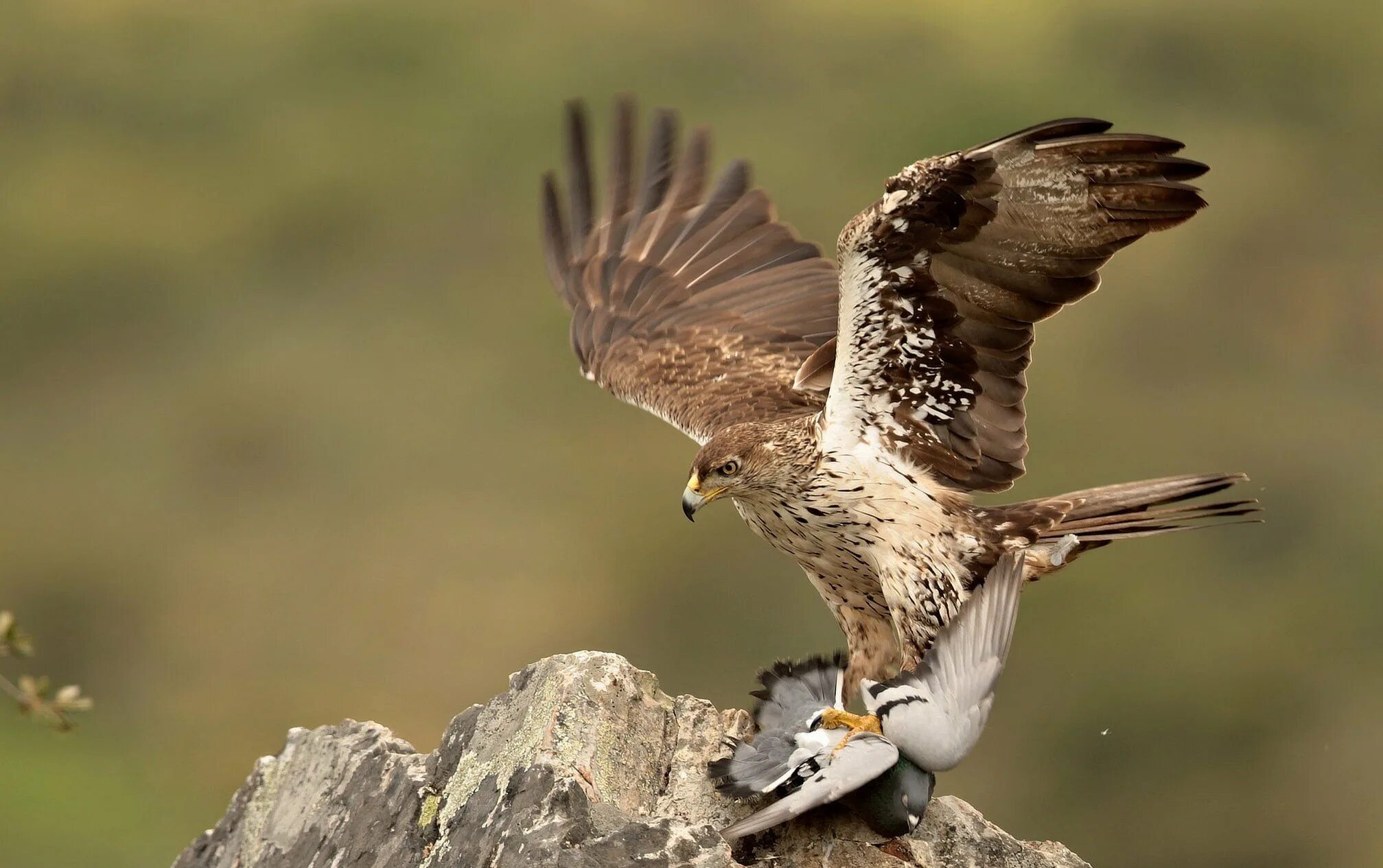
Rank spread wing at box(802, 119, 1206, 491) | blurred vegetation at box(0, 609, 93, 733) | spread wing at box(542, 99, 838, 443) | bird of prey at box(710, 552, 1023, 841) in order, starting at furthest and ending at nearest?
spread wing at box(542, 99, 838, 443) → spread wing at box(802, 119, 1206, 491) → bird of prey at box(710, 552, 1023, 841) → blurred vegetation at box(0, 609, 93, 733)

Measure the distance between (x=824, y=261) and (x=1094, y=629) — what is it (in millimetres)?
9119

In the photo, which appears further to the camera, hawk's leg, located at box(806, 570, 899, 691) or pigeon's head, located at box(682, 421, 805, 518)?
hawk's leg, located at box(806, 570, 899, 691)

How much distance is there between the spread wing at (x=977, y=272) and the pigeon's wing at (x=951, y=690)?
1377 millimetres

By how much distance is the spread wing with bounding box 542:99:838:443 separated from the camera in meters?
8.77

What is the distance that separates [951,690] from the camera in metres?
6.01

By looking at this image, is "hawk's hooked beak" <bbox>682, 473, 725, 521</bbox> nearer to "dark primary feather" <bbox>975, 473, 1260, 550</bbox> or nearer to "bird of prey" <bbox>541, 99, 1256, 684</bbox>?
"bird of prey" <bbox>541, 99, 1256, 684</bbox>

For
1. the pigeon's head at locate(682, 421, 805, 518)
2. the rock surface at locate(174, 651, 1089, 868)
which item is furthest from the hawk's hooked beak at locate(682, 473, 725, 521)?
the rock surface at locate(174, 651, 1089, 868)

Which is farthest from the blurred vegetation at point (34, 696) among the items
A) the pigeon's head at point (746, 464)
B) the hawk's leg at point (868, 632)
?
the hawk's leg at point (868, 632)

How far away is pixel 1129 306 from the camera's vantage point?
22656mm

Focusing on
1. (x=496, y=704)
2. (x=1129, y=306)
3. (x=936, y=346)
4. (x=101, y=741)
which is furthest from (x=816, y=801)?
(x=1129, y=306)

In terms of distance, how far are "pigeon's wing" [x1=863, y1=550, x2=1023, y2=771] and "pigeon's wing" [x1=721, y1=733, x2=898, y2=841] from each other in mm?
98

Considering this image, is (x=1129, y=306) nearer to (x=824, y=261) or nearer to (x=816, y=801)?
(x=824, y=261)

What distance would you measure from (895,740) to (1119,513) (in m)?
1.97

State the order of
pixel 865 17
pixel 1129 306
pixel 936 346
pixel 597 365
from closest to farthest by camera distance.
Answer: pixel 936 346 < pixel 597 365 < pixel 1129 306 < pixel 865 17
